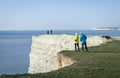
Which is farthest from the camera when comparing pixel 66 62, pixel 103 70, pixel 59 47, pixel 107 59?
pixel 59 47

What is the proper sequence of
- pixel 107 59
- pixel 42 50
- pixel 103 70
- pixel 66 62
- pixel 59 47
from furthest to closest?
pixel 42 50 < pixel 59 47 < pixel 66 62 < pixel 107 59 < pixel 103 70

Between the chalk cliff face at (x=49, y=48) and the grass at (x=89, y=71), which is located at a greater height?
the grass at (x=89, y=71)

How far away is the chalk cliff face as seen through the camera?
44.1m

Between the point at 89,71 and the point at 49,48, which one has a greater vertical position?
the point at 89,71

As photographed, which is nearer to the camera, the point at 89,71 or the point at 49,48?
the point at 89,71

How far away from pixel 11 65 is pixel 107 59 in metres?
44.7

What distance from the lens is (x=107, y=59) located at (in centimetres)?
2527

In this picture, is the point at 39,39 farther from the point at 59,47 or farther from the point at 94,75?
the point at 94,75

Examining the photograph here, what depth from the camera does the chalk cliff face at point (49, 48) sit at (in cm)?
4409

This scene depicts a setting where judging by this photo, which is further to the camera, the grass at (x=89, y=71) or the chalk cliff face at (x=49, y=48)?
the chalk cliff face at (x=49, y=48)

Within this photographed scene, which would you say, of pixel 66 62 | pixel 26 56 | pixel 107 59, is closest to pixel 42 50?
pixel 66 62

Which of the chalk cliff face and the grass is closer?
the grass

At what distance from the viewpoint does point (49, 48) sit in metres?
46.9

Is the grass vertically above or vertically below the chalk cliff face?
above
